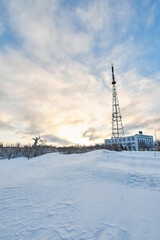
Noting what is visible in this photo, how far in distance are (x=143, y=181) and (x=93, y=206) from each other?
2689 millimetres

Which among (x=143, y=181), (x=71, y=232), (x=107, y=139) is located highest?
(x=107, y=139)

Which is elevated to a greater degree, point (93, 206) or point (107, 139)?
point (107, 139)

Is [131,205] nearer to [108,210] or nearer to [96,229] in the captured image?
[108,210]

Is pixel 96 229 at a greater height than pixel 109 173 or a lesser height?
lesser

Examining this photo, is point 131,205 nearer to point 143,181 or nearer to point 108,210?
point 108,210

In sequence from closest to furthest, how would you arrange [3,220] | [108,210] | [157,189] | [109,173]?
[3,220] < [108,210] < [157,189] < [109,173]

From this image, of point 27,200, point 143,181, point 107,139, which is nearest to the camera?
point 27,200

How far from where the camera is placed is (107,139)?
85.6 meters

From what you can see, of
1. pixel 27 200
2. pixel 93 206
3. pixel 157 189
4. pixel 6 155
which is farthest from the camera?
pixel 6 155

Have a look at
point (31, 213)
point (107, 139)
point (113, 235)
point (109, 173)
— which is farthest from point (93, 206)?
point (107, 139)

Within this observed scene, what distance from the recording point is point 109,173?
570cm

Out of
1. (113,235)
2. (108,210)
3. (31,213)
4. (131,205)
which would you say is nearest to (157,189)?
(131,205)

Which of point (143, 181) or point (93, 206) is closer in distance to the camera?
point (93, 206)

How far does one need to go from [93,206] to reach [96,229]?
2.62 feet
